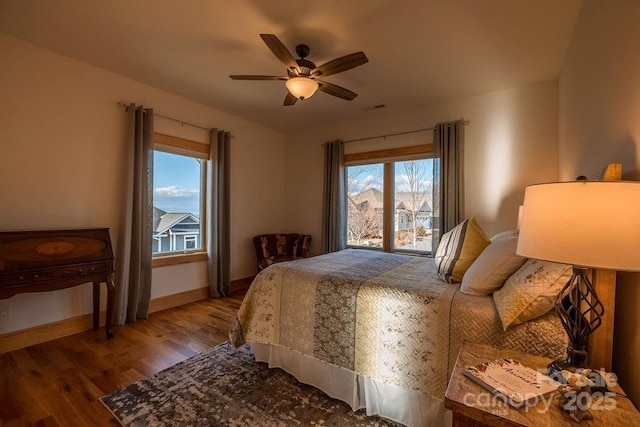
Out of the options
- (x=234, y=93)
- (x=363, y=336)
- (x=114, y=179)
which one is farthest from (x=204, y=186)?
(x=363, y=336)

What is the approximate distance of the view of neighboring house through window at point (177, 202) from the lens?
11.5 feet

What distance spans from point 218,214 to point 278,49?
251cm

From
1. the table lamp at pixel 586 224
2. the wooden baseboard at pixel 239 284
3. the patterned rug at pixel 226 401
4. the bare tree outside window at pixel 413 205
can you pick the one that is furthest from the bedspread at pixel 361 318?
the wooden baseboard at pixel 239 284

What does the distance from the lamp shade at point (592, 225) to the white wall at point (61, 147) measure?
3.63m

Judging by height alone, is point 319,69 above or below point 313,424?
above

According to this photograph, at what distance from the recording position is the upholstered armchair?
4.30m

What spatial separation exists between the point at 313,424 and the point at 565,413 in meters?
1.26

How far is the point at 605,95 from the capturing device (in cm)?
143

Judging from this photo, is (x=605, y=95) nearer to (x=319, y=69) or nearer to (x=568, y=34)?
(x=568, y=34)

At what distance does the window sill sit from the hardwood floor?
591mm

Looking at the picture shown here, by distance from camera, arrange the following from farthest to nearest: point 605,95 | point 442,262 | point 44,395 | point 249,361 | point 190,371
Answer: point 249,361 < point 190,371 < point 442,262 < point 44,395 < point 605,95

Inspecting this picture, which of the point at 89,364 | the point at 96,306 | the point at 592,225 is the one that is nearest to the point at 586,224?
the point at 592,225

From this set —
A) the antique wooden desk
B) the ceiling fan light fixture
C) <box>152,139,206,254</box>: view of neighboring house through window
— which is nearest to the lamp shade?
the ceiling fan light fixture

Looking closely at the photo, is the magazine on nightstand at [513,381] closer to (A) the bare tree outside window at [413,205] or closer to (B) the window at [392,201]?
(B) the window at [392,201]
